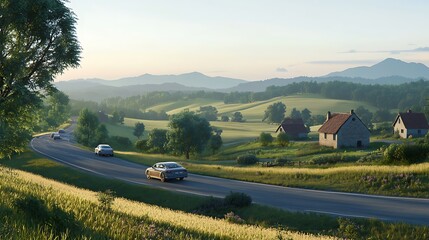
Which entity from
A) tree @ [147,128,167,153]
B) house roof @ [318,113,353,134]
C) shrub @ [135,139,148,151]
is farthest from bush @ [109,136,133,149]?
house roof @ [318,113,353,134]

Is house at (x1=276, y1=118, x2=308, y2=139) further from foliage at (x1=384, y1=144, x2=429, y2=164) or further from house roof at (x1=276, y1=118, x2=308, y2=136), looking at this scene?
foliage at (x1=384, y1=144, x2=429, y2=164)

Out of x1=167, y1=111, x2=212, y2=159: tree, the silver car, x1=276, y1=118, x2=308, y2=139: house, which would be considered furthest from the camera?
x1=276, y1=118, x2=308, y2=139: house

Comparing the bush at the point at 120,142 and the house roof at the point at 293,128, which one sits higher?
the house roof at the point at 293,128

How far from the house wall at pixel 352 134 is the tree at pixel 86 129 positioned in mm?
60714

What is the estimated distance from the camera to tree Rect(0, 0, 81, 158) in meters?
24.8

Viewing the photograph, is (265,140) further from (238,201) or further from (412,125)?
(238,201)

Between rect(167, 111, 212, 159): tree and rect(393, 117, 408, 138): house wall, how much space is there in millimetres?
55897

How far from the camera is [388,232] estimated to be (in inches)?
714

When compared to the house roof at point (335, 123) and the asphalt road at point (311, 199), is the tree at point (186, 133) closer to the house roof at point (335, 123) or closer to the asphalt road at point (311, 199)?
the house roof at point (335, 123)

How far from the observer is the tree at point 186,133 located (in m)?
83.9

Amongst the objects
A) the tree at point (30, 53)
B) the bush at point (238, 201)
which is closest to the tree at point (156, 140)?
the tree at point (30, 53)

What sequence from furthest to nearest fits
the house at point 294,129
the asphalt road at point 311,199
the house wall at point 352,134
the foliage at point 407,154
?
1. the house at point 294,129
2. the house wall at point 352,134
3. the foliage at point 407,154
4. the asphalt road at point 311,199

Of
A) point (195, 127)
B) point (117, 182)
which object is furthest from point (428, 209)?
point (195, 127)

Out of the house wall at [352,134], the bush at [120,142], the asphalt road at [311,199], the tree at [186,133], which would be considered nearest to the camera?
the asphalt road at [311,199]
